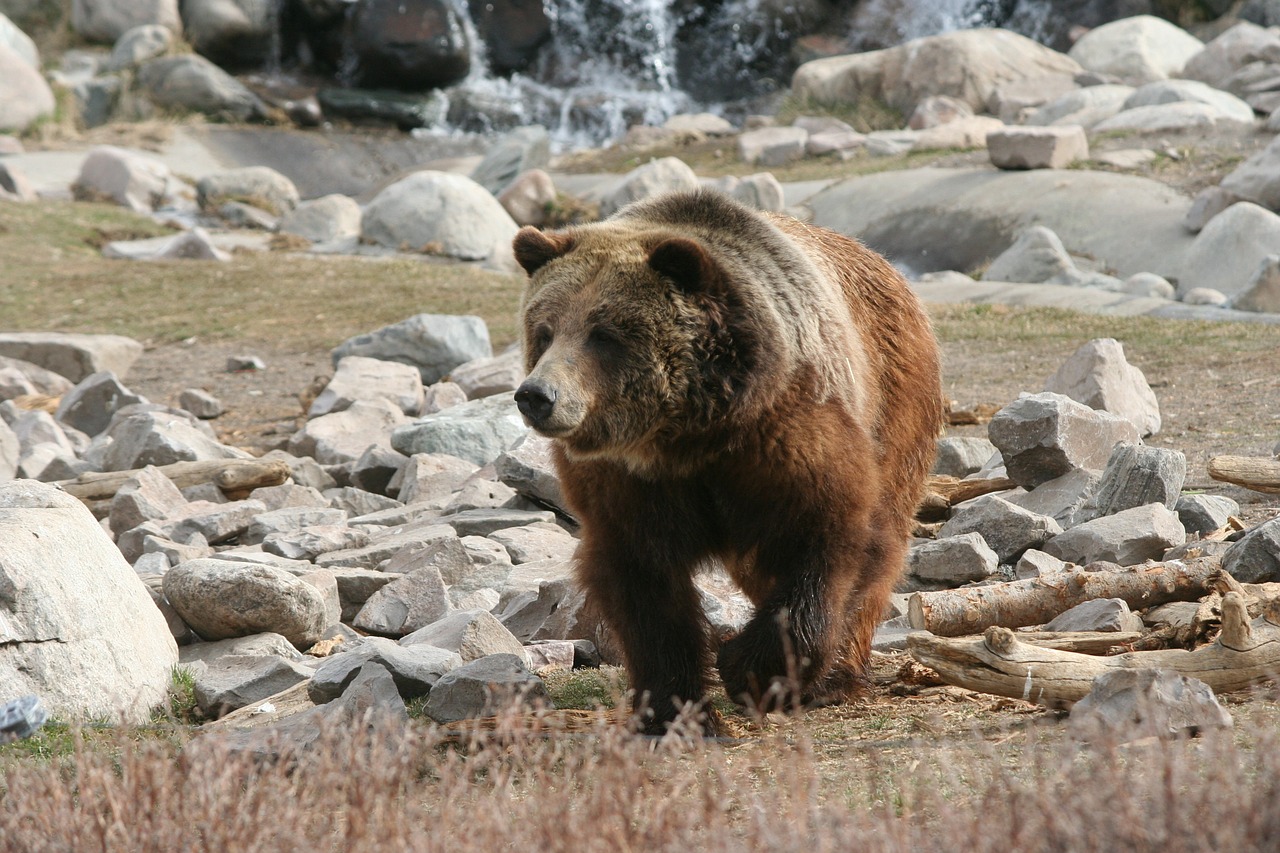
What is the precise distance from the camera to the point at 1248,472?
596 cm

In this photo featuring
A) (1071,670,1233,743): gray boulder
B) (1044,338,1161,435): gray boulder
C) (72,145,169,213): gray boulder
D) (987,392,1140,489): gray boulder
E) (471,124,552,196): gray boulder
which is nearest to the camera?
(1071,670,1233,743): gray boulder

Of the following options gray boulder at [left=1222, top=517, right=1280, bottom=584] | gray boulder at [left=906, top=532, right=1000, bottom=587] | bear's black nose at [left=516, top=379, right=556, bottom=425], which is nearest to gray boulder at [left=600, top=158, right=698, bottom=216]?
gray boulder at [left=906, top=532, right=1000, bottom=587]

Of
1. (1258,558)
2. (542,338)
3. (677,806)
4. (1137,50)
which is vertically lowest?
(1137,50)

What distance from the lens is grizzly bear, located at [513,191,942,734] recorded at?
3.75 meters

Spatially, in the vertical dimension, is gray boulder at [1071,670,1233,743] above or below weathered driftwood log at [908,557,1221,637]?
above

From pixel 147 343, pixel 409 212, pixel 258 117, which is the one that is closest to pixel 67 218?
pixel 409 212

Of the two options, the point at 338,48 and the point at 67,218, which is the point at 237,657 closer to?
the point at 67,218

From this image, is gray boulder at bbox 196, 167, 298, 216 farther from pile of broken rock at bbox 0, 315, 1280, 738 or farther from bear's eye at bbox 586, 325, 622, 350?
bear's eye at bbox 586, 325, 622, 350

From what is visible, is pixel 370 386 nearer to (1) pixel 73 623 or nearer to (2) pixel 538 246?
(1) pixel 73 623

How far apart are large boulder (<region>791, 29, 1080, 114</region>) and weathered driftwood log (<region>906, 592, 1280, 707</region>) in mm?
24169

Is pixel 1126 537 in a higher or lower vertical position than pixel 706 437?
lower

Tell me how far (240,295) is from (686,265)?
11828 mm

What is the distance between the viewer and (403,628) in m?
5.78

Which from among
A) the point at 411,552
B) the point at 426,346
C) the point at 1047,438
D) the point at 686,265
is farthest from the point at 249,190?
the point at 686,265
